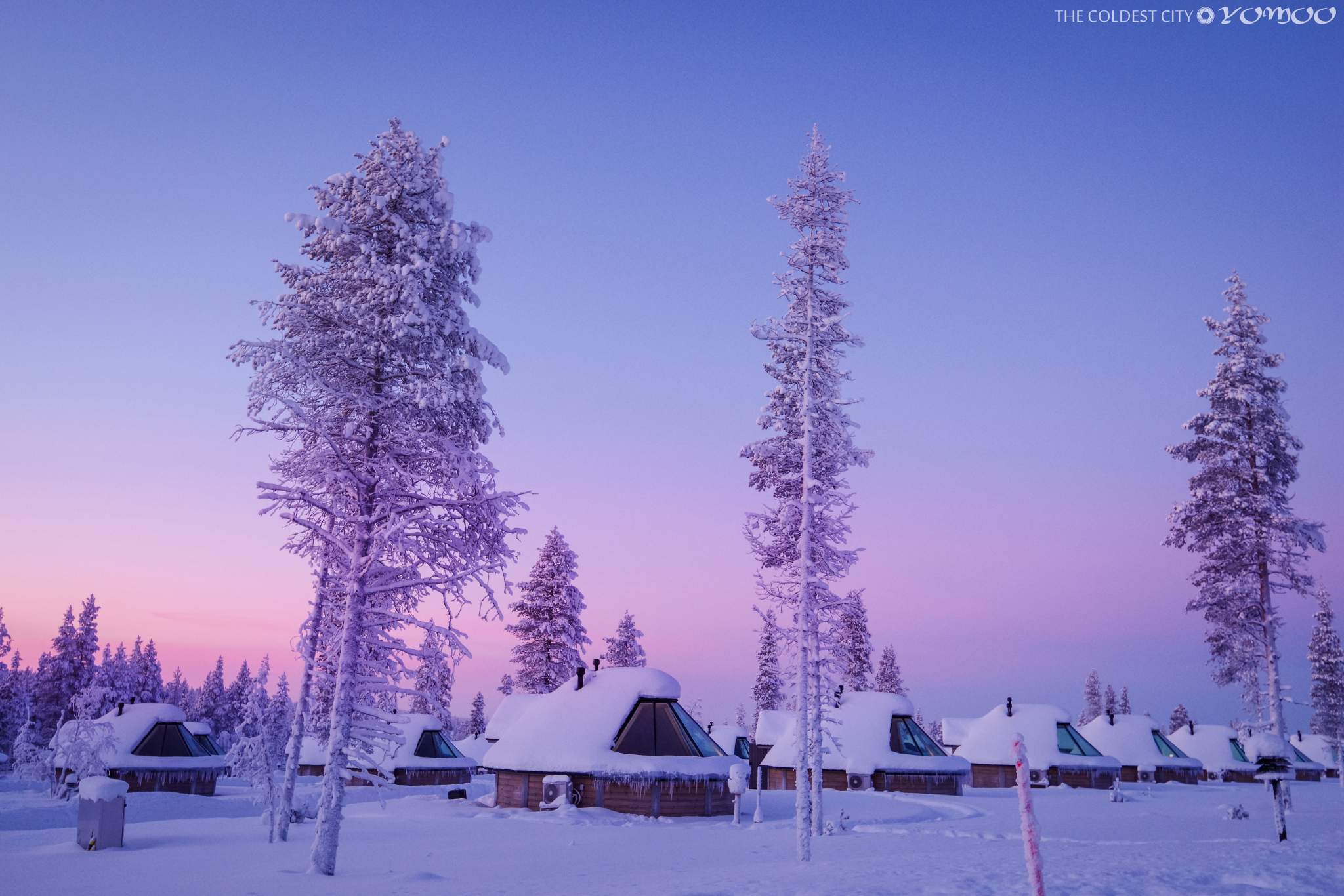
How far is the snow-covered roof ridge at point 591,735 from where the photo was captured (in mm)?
26078

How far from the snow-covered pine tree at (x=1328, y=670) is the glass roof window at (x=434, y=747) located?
5523cm

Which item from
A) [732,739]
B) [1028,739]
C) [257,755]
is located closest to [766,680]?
[732,739]

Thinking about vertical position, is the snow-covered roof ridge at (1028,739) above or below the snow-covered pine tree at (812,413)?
below

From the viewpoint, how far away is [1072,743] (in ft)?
144

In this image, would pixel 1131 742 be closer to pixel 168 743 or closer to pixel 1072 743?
pixel 1072 743

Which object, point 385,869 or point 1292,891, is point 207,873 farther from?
point 1292,891

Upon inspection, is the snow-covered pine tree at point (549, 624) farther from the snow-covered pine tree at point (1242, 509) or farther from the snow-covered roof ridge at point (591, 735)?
the snow-covered pine tree at point (1242, 509)

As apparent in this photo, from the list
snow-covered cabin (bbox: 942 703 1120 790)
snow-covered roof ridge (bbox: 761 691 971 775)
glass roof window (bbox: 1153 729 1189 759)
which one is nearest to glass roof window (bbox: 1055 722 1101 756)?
snow-covered cabin (bbox: 942 703 1120 790)

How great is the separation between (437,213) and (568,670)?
102 feet

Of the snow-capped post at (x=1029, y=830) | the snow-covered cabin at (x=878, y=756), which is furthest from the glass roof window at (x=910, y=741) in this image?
the snow-capped post at (x=1029, y=830)

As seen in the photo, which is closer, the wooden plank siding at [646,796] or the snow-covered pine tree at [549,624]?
the wooden plank siding at [646,796]

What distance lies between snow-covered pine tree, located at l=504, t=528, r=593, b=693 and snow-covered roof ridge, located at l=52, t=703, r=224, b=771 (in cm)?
1388

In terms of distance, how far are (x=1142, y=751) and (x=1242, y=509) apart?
28716mm

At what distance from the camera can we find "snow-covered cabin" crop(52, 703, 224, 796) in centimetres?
3556
